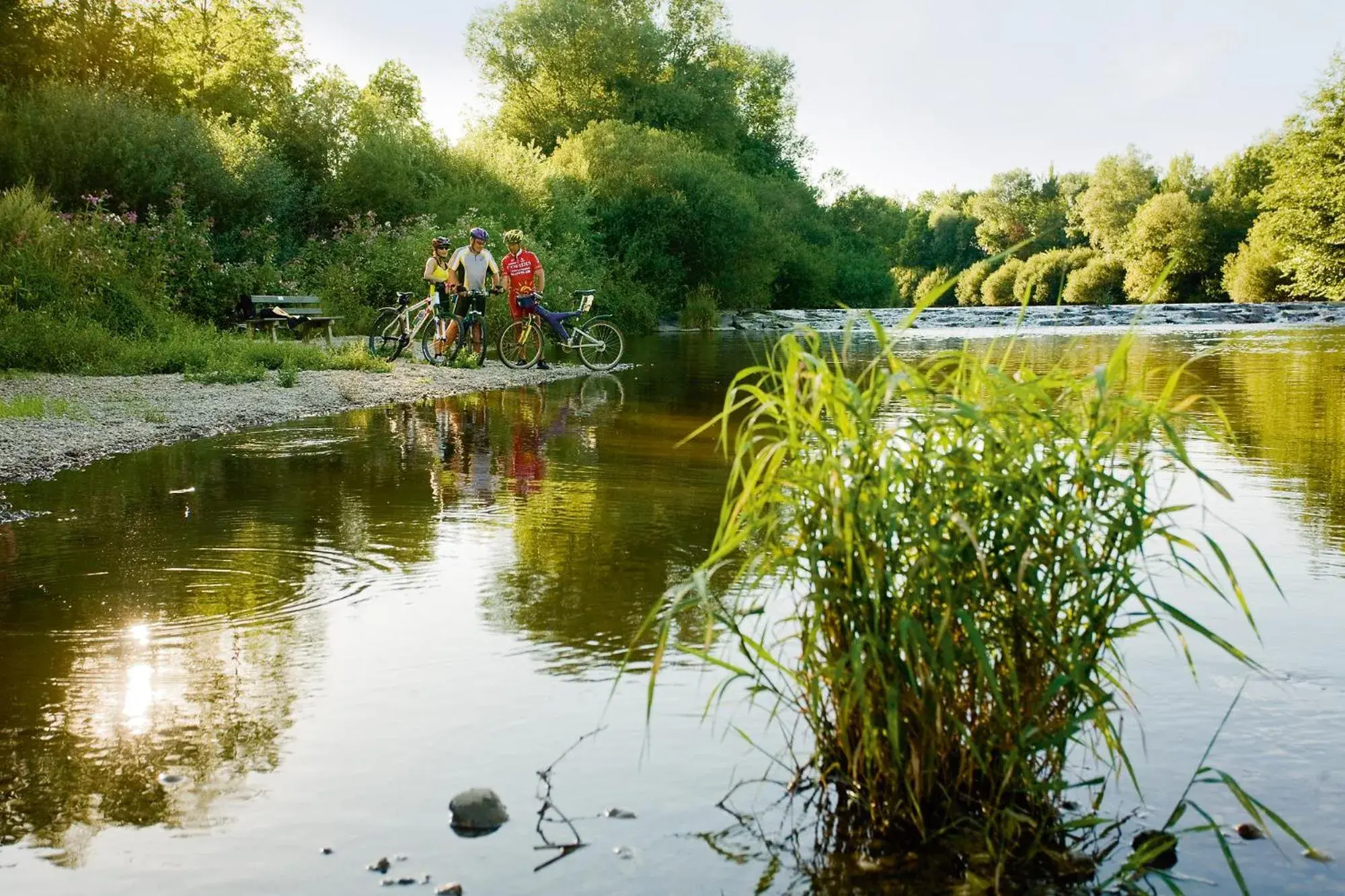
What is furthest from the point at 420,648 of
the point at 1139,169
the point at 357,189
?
the point at 1139,169

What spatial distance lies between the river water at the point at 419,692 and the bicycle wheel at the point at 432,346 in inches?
426

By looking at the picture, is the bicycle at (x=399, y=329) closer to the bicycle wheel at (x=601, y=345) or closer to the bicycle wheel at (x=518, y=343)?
the bicycle wheel at (x=518, y=343)

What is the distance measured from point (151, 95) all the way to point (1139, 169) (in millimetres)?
73793

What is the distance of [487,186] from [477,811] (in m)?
36.1

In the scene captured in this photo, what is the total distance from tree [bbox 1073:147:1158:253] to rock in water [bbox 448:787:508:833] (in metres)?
90.3

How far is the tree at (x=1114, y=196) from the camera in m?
→ 90.1

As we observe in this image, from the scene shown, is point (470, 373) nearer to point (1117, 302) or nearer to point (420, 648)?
point (420, 648)

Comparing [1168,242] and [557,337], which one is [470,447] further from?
[1168,242]

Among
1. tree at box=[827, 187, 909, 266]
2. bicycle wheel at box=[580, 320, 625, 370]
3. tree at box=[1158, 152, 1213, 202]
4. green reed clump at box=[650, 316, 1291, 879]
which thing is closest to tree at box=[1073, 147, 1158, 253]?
tree at box=[1158, 152, 1213, 202]

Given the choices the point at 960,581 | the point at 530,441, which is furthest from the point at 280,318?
the point at 960,581

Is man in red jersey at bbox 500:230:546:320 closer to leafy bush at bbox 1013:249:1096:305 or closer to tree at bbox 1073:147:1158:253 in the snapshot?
leafy bush at bbox 1013:249:1096:305

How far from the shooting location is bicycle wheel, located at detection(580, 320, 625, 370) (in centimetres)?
2145

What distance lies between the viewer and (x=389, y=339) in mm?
20531

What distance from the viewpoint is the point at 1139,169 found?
9294 cm
